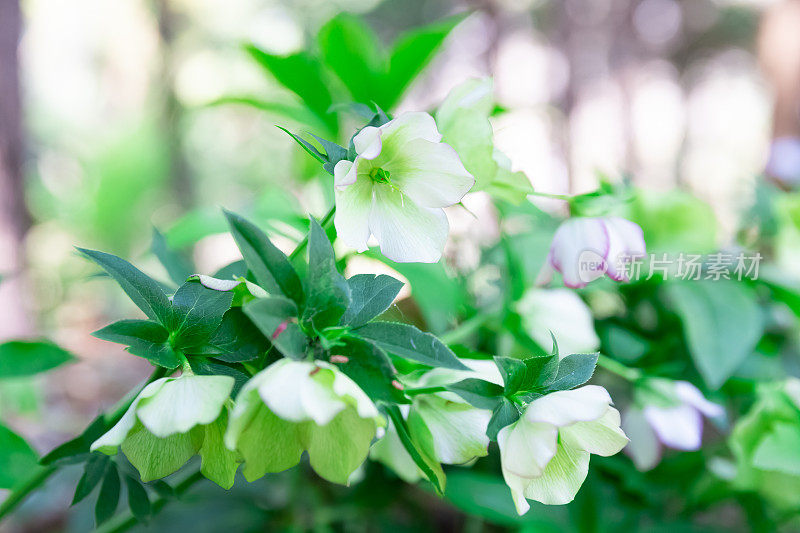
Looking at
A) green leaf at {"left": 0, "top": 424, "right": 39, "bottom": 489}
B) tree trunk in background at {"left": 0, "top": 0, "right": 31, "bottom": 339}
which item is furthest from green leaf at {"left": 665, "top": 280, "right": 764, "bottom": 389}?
tree trunk in background at {"left": 0, "top": 0, "right": 31, "bottom": 339}

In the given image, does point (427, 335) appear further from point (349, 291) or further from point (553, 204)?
point (553, 204)

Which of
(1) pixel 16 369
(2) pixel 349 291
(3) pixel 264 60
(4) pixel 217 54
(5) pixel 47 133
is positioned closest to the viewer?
(2) pixel 349 291

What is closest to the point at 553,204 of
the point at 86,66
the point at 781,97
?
the point at 781,97

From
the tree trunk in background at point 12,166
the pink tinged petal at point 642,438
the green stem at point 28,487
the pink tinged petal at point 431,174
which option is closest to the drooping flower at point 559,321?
the pink tinged petal at point 642,438

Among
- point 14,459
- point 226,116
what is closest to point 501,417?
point 14,459

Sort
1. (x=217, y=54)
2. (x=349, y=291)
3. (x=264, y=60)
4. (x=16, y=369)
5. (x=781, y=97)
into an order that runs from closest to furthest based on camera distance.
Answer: (x=349, y=291) → (x=16, y=369) → (x=264, y=60) → (x=781, y=97) → (x=217, y=54)
